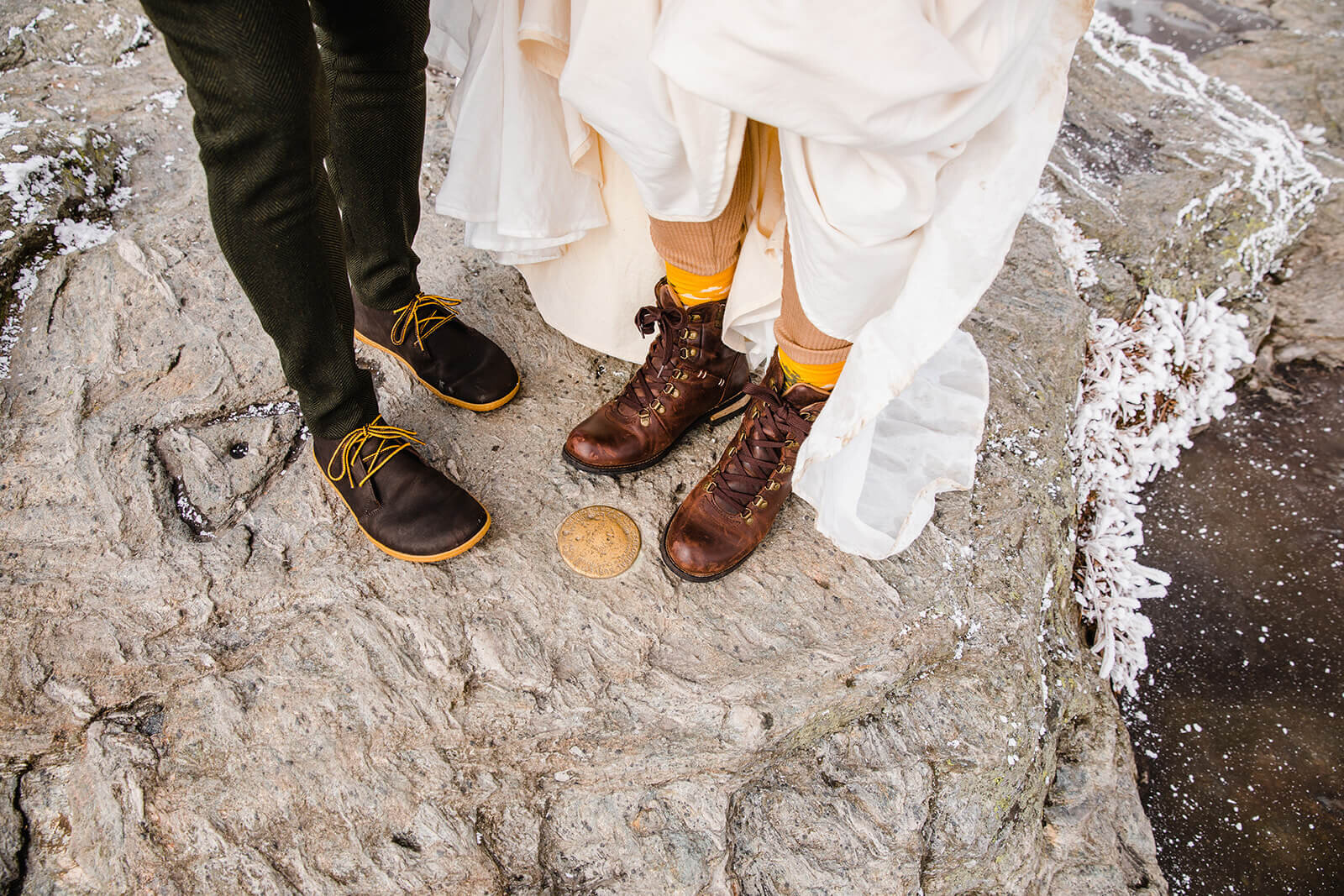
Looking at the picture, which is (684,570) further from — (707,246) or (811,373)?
(707,246)

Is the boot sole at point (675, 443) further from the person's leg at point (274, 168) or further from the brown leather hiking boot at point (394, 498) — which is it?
the person's leg at point (274, 168)

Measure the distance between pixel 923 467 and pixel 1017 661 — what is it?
477 mm

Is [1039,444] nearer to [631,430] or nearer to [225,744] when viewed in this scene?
[631,430]

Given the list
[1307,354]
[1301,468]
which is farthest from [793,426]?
[1307,354]

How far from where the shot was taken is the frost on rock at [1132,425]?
2.17 m

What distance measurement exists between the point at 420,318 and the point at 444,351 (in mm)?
100

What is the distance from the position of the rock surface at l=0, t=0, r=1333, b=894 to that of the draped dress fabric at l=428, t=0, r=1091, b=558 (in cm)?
23

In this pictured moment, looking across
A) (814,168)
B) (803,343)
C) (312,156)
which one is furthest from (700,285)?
(312,156)

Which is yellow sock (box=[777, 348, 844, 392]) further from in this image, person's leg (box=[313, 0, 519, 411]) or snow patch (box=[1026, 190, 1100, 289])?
snow patch (box=[1026, 190, 1100, 289])

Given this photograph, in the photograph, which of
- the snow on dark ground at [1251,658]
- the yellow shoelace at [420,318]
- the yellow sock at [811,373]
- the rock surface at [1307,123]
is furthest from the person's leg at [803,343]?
the rock surface at [1307,123]

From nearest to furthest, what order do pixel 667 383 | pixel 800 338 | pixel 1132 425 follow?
1. pixel 800 338
2. pixel 667 383
3. pixel 1132 425

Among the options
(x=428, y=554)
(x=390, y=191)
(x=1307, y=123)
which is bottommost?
(x=428, y=554)

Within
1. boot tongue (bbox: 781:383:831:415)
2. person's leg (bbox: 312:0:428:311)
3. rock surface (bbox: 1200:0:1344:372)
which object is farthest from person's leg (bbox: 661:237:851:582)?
rock surface (bbox: 1200:0:1344:372)

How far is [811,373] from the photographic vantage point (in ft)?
5.03
